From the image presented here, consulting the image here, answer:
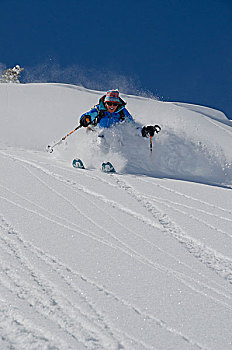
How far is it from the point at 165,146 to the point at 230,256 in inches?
164

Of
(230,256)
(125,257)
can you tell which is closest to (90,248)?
(125,257)

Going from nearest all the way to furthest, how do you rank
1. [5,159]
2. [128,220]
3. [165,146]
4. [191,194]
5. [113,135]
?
[128,220] → [191,194] → [5,159] → [113,135] → [165,146]

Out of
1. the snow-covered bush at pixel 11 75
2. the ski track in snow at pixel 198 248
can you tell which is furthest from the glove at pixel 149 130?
the snow-covered bush at pixel 11 75

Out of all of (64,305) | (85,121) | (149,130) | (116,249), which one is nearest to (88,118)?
(85,121)

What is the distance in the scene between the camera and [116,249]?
280 cm

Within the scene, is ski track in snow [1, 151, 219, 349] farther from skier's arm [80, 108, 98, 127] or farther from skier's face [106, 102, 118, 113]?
skier's face [106, 102, 118, 113]

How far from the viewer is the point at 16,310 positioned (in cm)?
192

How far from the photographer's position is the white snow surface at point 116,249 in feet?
5.97

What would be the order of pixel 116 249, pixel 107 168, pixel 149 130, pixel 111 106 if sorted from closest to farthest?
1. pixel 116 249
2. pixel 107 168
3. pixel 149 130
4. pixel 111 106

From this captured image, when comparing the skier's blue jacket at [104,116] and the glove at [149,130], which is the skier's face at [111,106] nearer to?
the skier's blue jacket at [104,116]

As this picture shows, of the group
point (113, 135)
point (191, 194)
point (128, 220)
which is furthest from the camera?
point (113, 135)

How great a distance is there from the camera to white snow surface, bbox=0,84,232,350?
71.6 inches

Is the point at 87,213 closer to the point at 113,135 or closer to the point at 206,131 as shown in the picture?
the point at 113,135

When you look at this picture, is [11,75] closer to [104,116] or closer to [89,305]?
[104,116]
